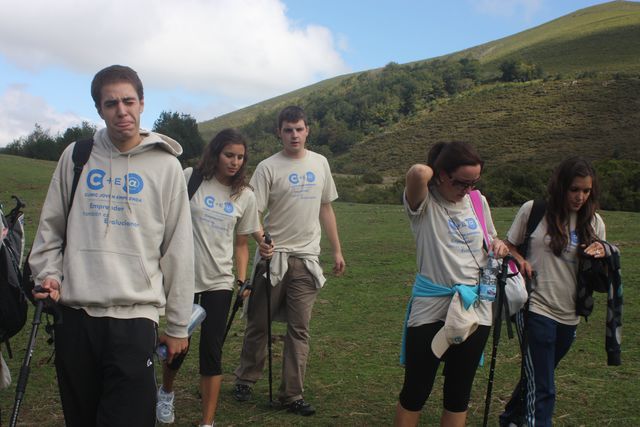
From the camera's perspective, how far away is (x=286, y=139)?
228 inches

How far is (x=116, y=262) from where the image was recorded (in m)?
3.16

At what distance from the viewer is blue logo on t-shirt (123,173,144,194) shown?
3.23 m

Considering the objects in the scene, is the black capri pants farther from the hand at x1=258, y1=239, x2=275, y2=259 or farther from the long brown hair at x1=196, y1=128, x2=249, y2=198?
the long brown hair at x1=196, y1=128, x2=249, y2=198

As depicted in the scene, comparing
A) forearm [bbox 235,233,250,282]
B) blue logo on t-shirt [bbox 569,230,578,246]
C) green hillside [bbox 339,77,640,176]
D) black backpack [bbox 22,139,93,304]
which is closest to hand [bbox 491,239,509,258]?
blue logo on t-shirt [bbox 569,230,578,246]

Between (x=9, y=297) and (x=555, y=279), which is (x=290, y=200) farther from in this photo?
(x=9, y=297)

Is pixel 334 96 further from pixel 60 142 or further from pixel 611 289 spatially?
pixel 611 289

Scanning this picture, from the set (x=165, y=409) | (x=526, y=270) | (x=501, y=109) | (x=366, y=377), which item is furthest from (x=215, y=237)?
(x=501, y=109)

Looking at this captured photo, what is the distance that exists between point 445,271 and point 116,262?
1.85 m

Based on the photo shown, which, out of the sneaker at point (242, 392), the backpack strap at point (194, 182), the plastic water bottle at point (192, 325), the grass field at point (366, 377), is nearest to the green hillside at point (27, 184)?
the grass field at point (366, 377)

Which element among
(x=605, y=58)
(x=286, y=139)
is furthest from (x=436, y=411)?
(x=605, y=58)

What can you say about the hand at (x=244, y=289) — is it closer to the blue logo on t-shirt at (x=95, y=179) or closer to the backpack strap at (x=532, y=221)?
the backpack strap at (x=532, y=221)

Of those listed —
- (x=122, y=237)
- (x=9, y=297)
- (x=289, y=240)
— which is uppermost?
(x=122, y=237)

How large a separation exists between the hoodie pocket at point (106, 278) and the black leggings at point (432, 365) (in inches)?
64.4

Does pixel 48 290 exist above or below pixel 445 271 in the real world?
above
